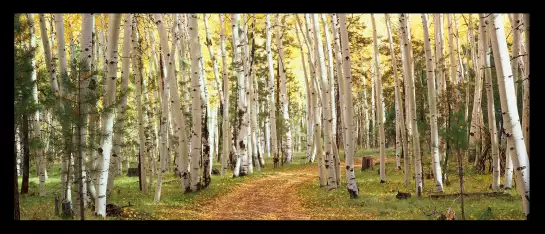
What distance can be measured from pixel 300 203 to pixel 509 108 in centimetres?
608

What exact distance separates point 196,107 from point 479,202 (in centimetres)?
735

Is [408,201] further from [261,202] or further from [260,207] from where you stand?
[261,202]

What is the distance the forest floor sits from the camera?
28.1 feet

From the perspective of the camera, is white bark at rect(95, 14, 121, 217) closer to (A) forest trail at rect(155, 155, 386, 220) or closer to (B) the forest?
(B) the forest

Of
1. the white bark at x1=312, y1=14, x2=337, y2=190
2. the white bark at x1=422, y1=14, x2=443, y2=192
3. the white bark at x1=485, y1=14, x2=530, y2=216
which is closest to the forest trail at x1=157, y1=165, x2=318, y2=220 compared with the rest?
the white bark at x1=312, y1=14, x2=337, y2=190

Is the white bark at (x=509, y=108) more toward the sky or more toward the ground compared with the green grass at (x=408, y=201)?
more toward the sky

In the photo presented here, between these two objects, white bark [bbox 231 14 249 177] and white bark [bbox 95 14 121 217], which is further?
white bark [bbox 231 14 249 177]

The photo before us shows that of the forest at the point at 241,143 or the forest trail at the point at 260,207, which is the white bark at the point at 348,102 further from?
the forest trail at the point at 260,207

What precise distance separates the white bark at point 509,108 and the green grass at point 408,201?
2151 millimetres

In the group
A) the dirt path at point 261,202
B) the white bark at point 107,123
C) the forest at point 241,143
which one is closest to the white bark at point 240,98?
the forest at point 241,143

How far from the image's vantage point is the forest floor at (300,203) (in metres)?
8.58

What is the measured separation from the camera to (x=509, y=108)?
5.98 meters
